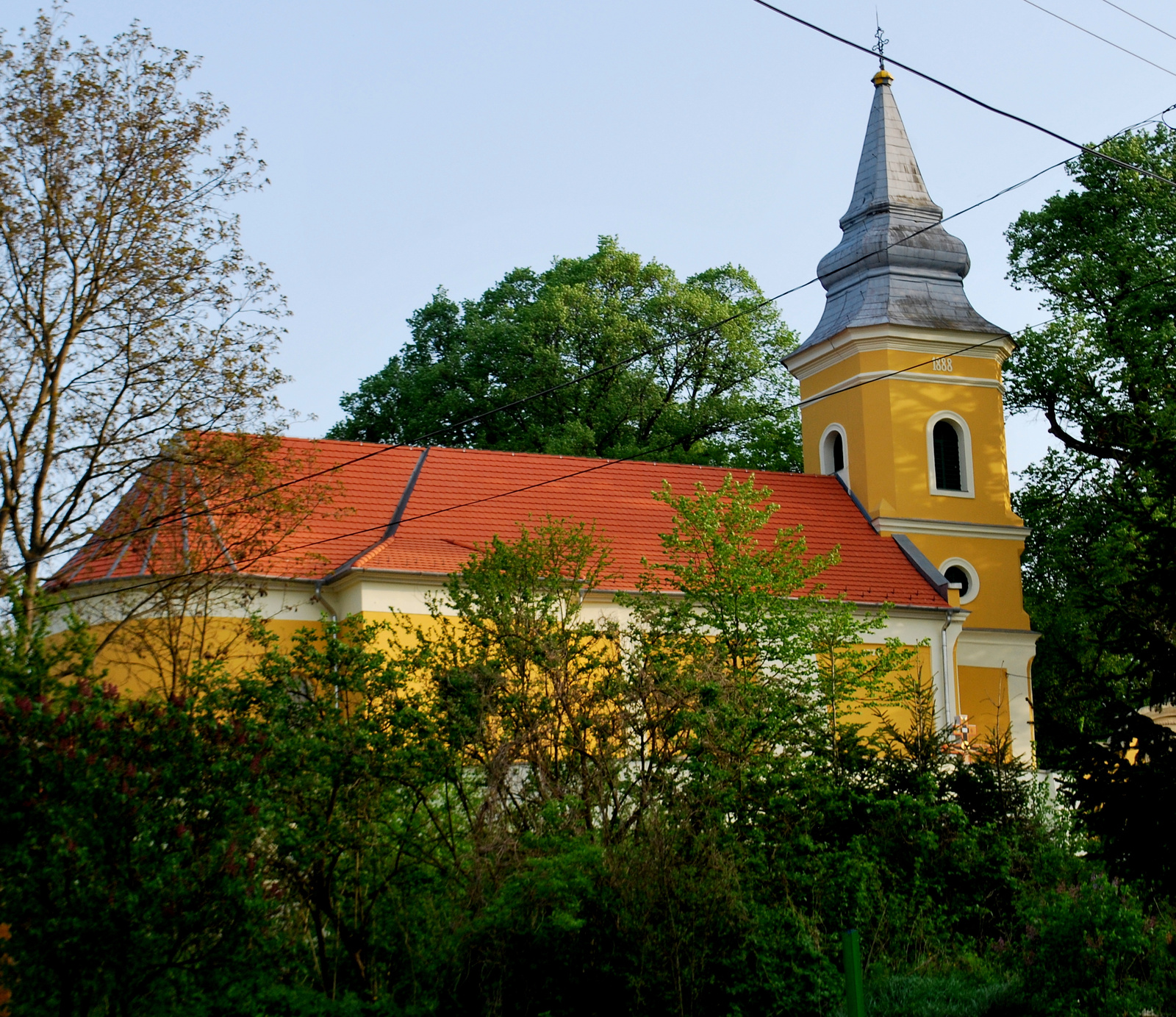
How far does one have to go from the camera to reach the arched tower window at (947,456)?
88.5 feet

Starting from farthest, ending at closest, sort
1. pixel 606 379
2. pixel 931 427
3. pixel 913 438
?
pixel 606 379 < pixel 931 427 < pixel 913 438

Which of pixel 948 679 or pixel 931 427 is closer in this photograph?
pixel 948 679

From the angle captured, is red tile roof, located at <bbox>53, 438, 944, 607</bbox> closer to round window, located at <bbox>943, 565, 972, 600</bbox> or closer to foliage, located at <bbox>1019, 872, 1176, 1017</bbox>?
round window, located at <bbox>943, 565, 972, 600</bbox>

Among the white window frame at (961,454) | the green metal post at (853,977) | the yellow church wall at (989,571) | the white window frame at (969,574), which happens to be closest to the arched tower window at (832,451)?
the white window frame at (961,454)

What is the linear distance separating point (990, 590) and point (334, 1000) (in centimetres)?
1851

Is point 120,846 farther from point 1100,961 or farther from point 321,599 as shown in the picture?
point 321,599

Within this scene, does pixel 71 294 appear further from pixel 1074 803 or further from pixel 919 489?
pixel 919 489

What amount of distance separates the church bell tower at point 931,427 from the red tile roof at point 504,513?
35.2 inches

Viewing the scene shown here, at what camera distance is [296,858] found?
10.5m

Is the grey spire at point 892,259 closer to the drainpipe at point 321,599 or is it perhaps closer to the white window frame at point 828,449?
the white window frame at point 828,449

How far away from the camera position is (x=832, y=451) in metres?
28.0

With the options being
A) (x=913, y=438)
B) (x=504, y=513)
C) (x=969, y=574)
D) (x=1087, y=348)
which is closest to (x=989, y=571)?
(x=969, y=574)

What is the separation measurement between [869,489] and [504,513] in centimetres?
703

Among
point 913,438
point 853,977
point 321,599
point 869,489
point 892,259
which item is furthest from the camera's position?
point 892,259
